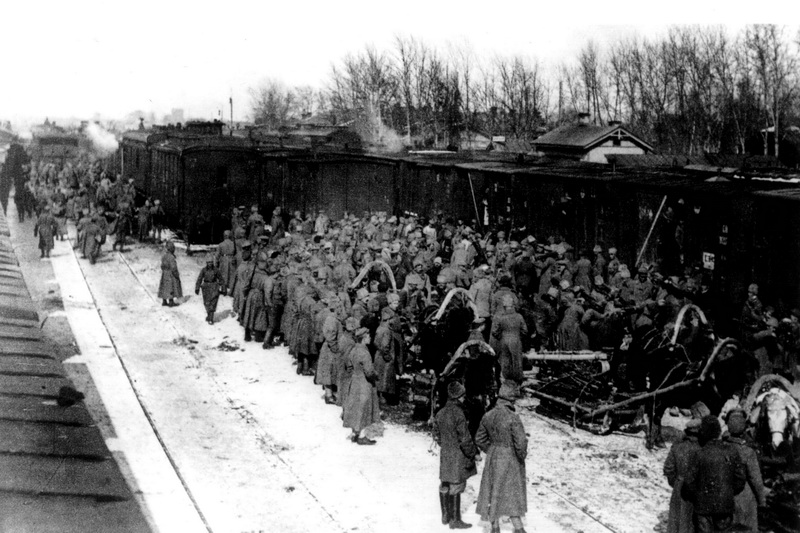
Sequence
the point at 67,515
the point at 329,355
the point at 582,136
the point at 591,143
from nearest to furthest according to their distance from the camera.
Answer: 1. the point at 67,515
2. the point at 329,355
3. the point at 591,143
4. the point at 582,136

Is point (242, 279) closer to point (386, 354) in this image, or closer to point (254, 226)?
point (386, 354)

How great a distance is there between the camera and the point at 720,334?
1395 cm

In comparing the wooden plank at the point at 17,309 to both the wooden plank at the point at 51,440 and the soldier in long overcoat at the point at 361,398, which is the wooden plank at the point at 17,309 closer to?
the wooden plank at the point at 51,440

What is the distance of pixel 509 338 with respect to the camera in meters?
11.6

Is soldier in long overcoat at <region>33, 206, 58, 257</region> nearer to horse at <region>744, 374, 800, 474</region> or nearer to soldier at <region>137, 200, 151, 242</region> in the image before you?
soldier at <region>137, 200, 151, 242</region>

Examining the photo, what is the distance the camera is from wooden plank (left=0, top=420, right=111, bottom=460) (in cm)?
695

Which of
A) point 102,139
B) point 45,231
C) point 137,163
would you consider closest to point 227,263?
point 45,231

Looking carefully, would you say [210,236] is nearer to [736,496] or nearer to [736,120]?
[736,496]

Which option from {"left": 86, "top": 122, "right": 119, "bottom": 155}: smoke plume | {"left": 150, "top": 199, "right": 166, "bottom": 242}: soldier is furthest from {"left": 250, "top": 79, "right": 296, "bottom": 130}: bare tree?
{"left": 150, "top": 199, "right": 166, "bottom": 242}: soldier

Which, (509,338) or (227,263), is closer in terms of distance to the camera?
(509,338)

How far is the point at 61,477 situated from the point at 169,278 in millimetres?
11361

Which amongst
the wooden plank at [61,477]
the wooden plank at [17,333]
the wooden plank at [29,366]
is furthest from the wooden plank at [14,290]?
the wooden plank at [61,477]

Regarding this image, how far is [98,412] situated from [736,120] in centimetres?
3981

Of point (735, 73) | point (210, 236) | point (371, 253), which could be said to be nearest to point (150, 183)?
point (210, 236)
